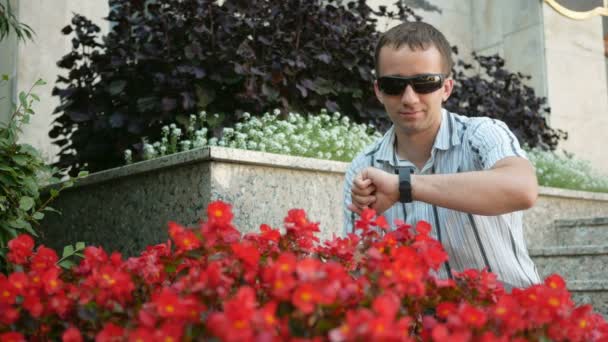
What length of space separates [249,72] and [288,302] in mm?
2767

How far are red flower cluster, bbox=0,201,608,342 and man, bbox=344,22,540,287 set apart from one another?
1.34 ft

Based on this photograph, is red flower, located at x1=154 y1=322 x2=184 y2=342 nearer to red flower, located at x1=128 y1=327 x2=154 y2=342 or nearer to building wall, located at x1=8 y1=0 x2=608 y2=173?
red flower, located at x1=128 y1=327 x2=154 y2=342

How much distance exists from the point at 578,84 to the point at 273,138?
4.88 m

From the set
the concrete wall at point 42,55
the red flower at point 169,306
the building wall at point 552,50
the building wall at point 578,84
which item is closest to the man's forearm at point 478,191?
the red flower at point 169,306

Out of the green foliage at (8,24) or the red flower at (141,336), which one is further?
the green foliage at (8,24)

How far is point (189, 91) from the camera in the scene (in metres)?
3.85

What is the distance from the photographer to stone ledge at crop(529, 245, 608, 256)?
3.89m

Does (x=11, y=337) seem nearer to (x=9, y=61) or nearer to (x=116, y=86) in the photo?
(x=116, y=86)

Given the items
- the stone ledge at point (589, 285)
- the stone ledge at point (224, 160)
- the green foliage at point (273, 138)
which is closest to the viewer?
the stone ledge at point (224, 160)

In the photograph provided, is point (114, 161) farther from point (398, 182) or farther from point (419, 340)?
point (419, 340)

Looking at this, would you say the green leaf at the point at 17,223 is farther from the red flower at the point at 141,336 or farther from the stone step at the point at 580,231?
the stone step at the point at 580,231

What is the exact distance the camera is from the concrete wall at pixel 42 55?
4941 mm

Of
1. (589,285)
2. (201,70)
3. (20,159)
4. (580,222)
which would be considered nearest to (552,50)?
(580,222)

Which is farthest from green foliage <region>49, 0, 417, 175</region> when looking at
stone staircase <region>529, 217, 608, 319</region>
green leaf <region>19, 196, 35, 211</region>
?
stone staircase <region>529, 217, 608, 319</region>
